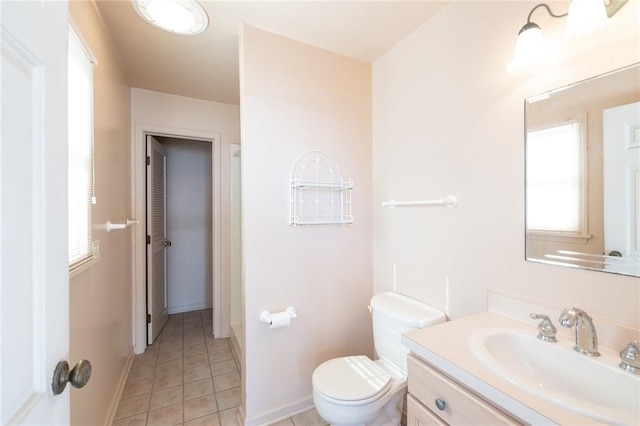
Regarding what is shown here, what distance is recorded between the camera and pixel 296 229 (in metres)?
1.75

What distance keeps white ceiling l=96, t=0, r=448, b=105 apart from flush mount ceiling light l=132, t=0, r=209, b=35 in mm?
62

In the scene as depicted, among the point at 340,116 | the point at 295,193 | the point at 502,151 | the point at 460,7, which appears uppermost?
the point at 460,7

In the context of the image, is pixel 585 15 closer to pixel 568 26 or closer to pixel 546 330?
pixel 568 26

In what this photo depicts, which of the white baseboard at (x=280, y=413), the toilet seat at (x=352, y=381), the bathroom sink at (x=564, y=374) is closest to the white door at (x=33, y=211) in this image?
the toilet seat at (x=352, y=381)

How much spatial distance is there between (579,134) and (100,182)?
89.9 inches

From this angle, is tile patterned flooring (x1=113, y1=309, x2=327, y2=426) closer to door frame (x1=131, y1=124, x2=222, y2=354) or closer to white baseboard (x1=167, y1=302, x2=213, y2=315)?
door frame (x1=131, y1=124, x2=222, y2=354)

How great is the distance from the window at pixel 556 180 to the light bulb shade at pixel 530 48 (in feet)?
0.88

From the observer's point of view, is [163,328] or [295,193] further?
[163,328]

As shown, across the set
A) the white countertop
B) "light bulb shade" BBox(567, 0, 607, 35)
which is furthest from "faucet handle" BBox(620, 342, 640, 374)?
"light bulb shade" BBox(567, 0, 607, 35)

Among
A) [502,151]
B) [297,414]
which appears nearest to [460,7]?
[502,151]

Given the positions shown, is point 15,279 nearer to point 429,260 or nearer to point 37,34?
point 37,34

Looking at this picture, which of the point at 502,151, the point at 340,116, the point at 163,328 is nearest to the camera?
the point at 502,151

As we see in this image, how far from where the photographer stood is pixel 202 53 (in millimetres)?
1890

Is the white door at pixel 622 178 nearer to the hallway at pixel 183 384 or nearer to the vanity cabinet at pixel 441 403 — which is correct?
the vanity cabinet at pixel 441 403
